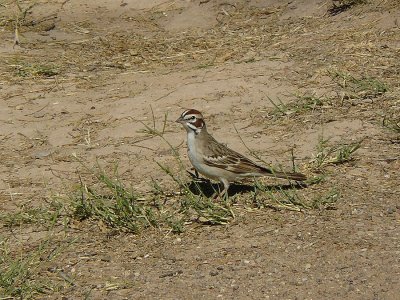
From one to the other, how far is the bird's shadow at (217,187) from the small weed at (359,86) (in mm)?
2169

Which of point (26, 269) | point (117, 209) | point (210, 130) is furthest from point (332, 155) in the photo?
point (26, 269)

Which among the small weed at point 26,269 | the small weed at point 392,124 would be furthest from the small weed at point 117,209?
the small weed at point 392,124

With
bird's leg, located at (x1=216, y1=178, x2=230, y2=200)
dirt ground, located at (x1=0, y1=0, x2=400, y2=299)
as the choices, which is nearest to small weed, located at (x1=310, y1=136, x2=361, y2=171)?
dirt ground, located at (x1=0, y1=0, x2=400, y2=299)

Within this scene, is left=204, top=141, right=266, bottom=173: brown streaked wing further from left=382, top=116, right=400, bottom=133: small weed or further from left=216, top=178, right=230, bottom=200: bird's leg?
left=382, top=116, right=400, bottom=133: small weed

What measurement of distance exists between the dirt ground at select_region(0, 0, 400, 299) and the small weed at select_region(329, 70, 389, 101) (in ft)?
0.06

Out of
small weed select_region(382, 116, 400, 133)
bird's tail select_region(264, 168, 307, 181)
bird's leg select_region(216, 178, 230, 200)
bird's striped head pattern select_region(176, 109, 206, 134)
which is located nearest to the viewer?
bird's tail select_region(264, 168, 307, 181)

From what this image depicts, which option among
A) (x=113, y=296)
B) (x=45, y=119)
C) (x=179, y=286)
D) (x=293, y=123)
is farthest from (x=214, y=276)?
(x=45, y=119)

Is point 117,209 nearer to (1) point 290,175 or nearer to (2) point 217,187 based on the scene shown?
(2) point 217,187

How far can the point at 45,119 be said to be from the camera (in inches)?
430

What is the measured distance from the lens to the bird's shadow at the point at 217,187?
844cm

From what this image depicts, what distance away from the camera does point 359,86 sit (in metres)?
10.6

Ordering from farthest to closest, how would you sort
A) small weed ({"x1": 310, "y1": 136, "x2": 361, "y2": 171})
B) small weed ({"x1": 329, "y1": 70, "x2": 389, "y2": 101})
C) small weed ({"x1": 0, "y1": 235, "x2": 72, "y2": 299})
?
small weed ({"x1": 329, "y1": 70, "x2": 389, "y2": 101}) → small weed ({"x1": 310, "y1": 136, "x2": 361, "y2": 171}) → small weed ({"x1": 0, "y1": 235, "x2": 72, "y2": 299})

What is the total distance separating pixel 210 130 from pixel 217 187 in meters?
1.36

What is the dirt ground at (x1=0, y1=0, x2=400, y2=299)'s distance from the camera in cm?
704
